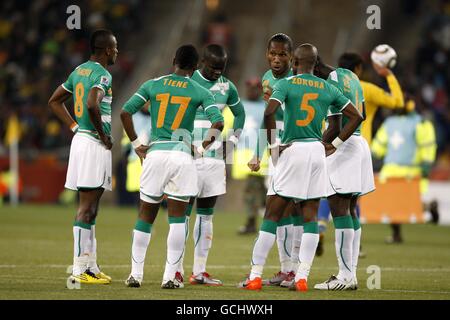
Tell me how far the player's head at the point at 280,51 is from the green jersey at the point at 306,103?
1.52ft

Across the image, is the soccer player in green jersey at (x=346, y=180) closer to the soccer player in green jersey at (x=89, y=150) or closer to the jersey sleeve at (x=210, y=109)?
the jersey sleeve at (x=210, y=109)

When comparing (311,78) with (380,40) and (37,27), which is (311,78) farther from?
(37,27)

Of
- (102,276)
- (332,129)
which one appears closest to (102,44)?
(102,276)

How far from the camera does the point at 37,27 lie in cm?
3297

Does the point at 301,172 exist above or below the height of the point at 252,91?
below

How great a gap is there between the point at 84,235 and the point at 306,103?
Result: 8.76ft

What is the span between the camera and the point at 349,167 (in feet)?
37.8

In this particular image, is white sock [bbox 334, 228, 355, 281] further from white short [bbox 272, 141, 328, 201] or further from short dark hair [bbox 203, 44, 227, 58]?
short dark hair [bbox 203, 44, 227, 58]

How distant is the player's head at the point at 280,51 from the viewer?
11188mm

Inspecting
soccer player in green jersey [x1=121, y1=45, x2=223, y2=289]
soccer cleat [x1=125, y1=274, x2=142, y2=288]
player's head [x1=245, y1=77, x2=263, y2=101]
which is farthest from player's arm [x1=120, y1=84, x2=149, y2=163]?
player's head [x1=245, y1=77, x2=263, y2=101]

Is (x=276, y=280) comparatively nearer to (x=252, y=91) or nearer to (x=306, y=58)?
(x=306, y=58)

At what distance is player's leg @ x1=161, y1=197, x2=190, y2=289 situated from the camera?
35.5ft

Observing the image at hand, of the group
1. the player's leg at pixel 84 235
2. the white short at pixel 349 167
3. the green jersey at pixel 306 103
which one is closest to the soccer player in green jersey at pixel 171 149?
the player's leg at pixel 84 235

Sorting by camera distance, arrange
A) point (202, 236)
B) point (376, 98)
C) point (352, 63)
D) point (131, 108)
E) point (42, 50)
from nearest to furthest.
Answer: point (131, 108)
point (202, 236)
point (352, 63)
point (376, 98)
point (42, 50)
